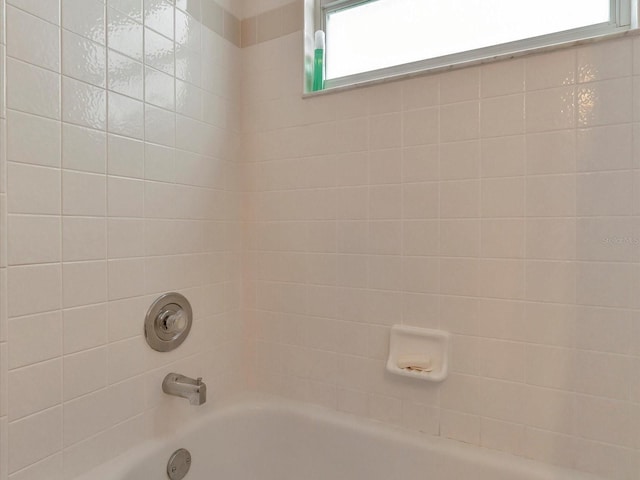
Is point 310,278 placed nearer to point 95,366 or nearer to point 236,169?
A: point 236,169

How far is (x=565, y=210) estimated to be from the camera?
42.2 inches

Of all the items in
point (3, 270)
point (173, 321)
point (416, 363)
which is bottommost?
point (416, 363)

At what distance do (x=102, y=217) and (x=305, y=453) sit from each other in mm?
1043

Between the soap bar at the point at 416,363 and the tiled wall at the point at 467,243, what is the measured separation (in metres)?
0.08

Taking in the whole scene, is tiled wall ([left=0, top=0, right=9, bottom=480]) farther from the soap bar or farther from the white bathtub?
the soap bar

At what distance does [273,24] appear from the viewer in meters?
1.53

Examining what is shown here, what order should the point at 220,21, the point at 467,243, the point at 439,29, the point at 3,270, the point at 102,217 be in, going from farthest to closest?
1. the point at 220,21
2. the point at 439,29
3. the point at 467,243
4. the point at 102,217
5. the point at 3,270

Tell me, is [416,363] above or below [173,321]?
below

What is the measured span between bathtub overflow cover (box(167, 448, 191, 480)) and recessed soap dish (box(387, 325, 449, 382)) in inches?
28.3

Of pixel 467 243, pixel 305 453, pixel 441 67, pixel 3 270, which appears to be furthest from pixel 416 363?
pixel 3 270

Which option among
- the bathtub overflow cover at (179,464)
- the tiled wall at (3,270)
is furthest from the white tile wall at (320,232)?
the bathtub overflow cover at (179,464)

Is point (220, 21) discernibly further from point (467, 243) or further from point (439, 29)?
point (467, 243)

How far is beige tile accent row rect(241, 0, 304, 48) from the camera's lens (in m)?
1.48

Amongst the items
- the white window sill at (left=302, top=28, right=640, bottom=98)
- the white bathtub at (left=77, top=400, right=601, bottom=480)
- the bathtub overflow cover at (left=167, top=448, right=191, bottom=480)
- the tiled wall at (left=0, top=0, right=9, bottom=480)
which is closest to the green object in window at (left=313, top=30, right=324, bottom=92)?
the white window sill at (left=302, top=28, right=640, bottom=98)
